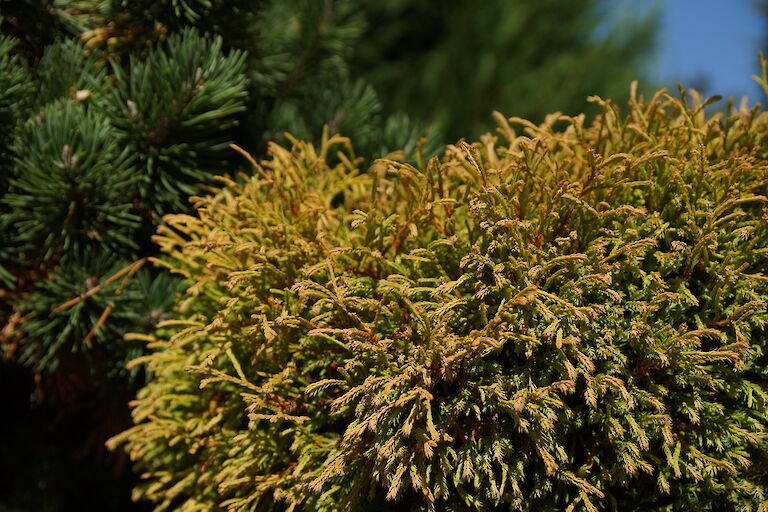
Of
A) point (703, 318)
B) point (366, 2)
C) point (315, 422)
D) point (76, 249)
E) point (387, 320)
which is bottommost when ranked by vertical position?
point (76, 249)

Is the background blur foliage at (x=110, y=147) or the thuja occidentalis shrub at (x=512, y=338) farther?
the background blur foliage at (x=110, y=147)

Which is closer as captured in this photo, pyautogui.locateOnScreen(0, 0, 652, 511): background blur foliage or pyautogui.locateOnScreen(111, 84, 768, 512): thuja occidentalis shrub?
pyautogui.locateOnScreen(111, 84, 768, 512): thuja occidentalis shrub

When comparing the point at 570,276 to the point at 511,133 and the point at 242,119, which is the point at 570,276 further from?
the point at 242,119

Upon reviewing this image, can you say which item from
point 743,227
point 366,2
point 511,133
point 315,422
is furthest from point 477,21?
point 315,422

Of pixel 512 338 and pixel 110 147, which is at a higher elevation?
pixel 512 338
